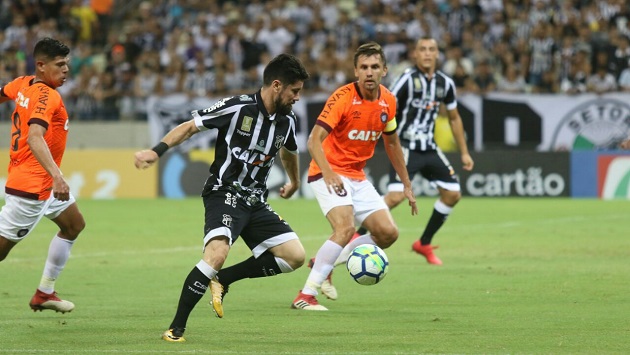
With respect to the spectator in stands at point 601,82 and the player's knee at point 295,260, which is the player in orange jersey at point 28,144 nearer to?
the player's knee at point 295,260

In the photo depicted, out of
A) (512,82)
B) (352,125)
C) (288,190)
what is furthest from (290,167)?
(512,82)

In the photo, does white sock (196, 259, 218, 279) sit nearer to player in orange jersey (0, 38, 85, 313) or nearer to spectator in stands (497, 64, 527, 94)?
player in orange jersey (0, 38, 85, 313)

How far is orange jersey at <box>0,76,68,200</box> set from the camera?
8531mm

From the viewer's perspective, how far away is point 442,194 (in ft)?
43.2

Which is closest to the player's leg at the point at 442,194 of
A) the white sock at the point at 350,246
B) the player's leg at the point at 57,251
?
the white sock at the point at 350,246

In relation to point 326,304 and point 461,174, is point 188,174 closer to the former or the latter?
point 461,174

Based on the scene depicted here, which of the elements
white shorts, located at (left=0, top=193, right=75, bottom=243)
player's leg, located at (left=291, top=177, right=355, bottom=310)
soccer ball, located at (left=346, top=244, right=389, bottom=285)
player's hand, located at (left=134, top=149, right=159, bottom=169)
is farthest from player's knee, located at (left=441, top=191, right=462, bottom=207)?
player's hand, located at (left=134, top=149, right=159, bottom=169)

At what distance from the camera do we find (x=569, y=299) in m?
9.90

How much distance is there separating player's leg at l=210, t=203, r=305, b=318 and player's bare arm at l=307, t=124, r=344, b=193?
712mm

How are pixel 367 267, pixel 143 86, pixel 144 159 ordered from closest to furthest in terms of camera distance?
pixel 144 159 → pixel 367 267 → pixel 143 86

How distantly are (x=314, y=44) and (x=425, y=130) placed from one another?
13.5 meters

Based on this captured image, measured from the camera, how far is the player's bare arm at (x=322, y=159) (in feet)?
30.1

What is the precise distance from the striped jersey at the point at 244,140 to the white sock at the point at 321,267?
1.51 meters

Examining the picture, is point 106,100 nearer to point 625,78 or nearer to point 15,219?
point 625,78
